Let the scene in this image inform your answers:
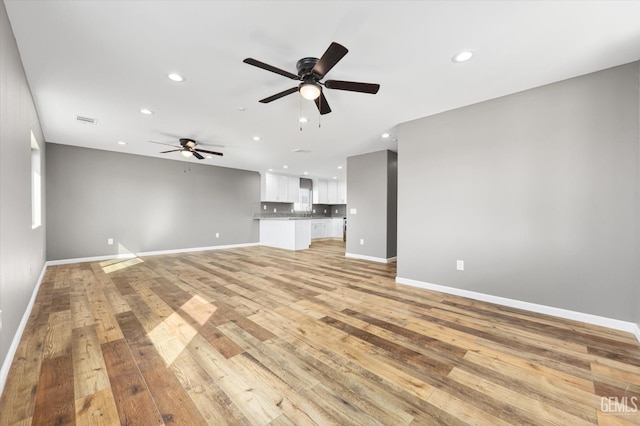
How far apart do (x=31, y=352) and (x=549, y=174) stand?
511 cm

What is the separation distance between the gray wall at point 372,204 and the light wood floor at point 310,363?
91.4 inches

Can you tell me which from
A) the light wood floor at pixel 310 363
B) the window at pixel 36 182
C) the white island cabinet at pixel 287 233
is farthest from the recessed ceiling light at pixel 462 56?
the window at pixel 36 182

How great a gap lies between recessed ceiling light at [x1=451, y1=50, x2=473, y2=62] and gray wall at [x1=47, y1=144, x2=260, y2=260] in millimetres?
6661

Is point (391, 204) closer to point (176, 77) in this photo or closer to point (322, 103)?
point (322, 103)

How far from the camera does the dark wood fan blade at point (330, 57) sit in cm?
170

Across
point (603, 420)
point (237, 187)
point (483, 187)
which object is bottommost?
point (603, 420)

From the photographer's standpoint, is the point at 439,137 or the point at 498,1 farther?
the point at 439,137

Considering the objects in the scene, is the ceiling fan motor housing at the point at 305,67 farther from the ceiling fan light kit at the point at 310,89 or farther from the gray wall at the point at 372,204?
the gray wall at the point at 372,204

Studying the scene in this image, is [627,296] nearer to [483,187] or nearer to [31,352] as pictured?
[483,187]

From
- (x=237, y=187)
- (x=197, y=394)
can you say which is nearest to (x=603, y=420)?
(x=197, y=394)

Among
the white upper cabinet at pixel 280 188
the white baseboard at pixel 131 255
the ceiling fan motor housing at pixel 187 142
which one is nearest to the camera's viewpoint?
the ceiling fan motor housing at pixel 187 142

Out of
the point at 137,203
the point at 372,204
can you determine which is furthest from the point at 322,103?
the point at 137,203

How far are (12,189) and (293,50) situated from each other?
101 inches

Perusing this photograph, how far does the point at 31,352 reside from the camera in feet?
6.22
